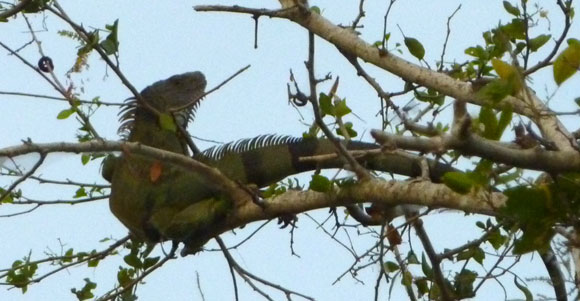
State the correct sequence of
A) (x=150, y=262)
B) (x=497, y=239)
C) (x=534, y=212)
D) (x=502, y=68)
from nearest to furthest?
(x=534, y=212), (x=502, y=68), (x=497, y=239), (x=150, y=262)

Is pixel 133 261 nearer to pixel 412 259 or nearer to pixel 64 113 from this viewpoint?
pixel 64 113

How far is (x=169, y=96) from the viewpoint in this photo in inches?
283

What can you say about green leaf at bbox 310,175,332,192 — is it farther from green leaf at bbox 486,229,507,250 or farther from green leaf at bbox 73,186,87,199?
green leaf at bbox 73,186,87,199

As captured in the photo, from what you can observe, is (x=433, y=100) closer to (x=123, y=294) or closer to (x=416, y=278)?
(x=416, y=278)

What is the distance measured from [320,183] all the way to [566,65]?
1755mm

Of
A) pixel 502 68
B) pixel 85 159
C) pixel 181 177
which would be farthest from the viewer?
pixel 181 177

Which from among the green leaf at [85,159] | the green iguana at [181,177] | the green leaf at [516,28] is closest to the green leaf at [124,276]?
the green iguana at [181,177]

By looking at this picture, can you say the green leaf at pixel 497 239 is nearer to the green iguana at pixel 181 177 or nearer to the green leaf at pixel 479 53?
the green leaf at pixel 479 53

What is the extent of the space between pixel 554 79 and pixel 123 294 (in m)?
3.39

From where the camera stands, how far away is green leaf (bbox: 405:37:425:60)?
502 cm

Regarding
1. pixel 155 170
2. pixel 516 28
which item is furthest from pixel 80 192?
pixel 516 28

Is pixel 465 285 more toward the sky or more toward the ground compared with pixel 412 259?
more toward the ground

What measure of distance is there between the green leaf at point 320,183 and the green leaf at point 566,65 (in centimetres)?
169

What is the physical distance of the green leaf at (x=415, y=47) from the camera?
5.02m
